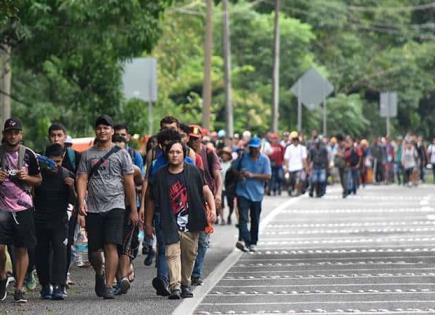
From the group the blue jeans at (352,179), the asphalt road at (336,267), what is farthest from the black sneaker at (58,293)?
the blue jeans at (352,179)

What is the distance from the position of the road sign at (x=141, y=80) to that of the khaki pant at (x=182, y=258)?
1433 centimetres

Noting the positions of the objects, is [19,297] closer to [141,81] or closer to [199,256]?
[199,256]

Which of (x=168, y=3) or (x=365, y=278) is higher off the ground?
(x=168, y=3)

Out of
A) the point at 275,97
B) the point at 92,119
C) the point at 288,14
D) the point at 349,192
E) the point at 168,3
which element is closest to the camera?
the point at 168,3

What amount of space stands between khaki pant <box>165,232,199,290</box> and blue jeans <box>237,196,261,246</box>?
23.0 feet

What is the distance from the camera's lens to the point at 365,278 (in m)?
19.3

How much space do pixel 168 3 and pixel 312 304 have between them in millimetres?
10758

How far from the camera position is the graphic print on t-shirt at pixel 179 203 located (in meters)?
17.1

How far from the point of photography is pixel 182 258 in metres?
17.5

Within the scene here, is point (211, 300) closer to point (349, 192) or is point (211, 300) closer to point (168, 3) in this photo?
point (168, 3)

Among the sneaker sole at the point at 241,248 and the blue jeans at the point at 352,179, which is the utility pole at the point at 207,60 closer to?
the blue jeans at the point at 352,179

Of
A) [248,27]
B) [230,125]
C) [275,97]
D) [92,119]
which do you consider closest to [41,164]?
[92,119]

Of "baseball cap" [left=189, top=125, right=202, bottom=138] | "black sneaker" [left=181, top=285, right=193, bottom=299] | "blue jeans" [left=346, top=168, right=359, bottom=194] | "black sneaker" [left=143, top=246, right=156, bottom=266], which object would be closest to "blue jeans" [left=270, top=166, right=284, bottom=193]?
"blue jeans" [left=346, top=168, right=359, bottom=194]

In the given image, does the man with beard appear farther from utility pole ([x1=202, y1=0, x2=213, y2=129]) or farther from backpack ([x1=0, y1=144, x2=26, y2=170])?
utility pole ([x1=202, y1=0, x2=213, y2=129])
